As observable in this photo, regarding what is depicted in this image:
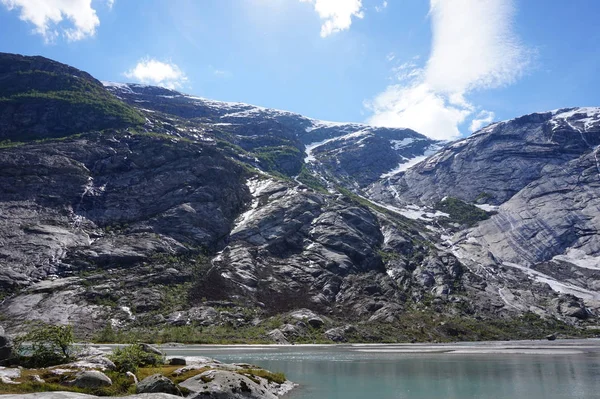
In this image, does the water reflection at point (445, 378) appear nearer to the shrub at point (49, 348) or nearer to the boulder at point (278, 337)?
the shrub at point (49, 348)

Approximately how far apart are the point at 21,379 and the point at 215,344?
9619 cm

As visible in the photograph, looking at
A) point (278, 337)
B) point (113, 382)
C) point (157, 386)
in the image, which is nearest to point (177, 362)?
point (113, 382)

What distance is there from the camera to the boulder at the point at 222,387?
116 feet

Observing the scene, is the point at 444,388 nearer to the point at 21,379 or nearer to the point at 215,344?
the point at 21,379

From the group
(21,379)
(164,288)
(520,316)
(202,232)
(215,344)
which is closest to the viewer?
(21,379)

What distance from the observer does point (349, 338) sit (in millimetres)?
142125

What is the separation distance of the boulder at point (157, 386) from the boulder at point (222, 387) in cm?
160

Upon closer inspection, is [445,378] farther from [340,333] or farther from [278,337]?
[340,333]

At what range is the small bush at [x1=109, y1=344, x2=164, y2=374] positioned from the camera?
41719mm

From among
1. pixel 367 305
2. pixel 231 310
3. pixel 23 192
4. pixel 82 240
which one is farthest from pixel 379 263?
pixel 23 192

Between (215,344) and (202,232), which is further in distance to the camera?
(202,232)

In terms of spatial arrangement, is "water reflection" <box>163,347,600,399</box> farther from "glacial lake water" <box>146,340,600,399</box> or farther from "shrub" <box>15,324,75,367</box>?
"shrub" <box>15,324,75,367</box>

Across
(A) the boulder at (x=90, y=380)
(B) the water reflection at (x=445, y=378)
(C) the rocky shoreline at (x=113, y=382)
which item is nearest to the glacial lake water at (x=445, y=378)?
(B) the water reflection at (x=445, y=378)

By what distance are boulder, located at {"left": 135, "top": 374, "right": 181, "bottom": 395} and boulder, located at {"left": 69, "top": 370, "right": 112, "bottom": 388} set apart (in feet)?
8.94
